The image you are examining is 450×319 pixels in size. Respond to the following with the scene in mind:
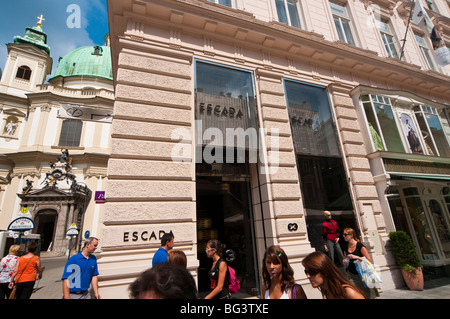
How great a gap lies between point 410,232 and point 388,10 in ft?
44.1

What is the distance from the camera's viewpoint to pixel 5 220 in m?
25.8

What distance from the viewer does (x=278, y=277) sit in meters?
3.08

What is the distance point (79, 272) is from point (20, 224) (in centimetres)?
→ 809

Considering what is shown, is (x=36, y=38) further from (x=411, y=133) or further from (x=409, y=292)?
(x=409, y=292)

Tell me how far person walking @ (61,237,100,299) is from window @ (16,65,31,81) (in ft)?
141

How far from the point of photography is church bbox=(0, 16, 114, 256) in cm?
2564

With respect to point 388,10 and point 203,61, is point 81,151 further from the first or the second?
point 388,10

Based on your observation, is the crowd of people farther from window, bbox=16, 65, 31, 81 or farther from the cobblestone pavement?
window, bbox=16, 65, 31, 81

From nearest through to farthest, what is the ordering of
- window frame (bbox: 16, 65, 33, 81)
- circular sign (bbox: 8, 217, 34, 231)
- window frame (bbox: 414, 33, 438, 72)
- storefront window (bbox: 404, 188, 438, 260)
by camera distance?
storefront window (bbox: 404, 188, 438, 260) → circular sign (bbox: 8, 217, 34, 231) → window frame (bbox: 414, 33, 438, 72) → window frame (bbox: 16, 65, 33, 81)

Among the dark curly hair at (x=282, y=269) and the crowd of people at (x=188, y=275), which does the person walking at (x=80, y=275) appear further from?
the dark curly hair at (x=282, y=269)

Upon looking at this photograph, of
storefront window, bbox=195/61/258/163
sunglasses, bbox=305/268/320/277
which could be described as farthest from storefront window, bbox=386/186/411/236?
sunglasses, bbox=305/268/320/277

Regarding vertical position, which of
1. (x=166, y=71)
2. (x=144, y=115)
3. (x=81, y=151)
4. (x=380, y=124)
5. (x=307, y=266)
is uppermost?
(x=81, y=151)

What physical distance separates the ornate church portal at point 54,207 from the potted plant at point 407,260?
26719 mm

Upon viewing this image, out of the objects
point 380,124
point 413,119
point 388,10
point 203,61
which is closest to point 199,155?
point 203,61
